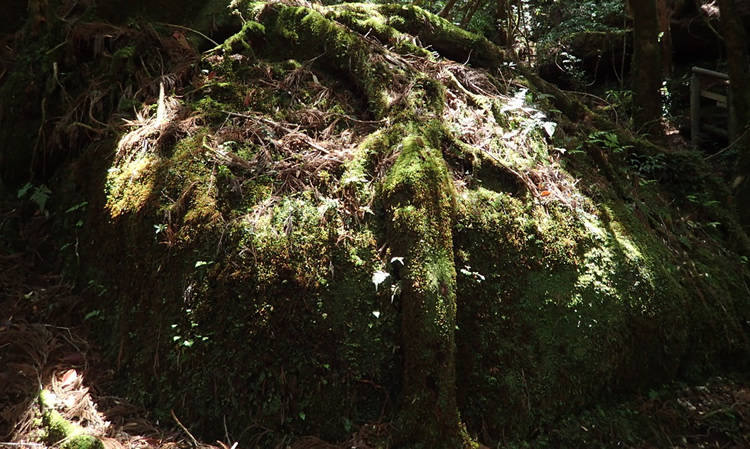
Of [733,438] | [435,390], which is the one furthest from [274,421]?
[733,438]

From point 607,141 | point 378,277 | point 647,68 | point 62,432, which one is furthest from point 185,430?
point 647,68

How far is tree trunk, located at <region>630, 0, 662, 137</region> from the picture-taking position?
5781 millimetres

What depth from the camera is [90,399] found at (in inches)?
121

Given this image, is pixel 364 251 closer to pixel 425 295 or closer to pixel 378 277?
pixel 378 277

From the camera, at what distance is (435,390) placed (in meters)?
2.94

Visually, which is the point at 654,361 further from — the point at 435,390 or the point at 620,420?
the point at 435,390

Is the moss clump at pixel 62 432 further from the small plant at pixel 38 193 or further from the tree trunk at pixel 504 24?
the tree trunk at pixel 504 24

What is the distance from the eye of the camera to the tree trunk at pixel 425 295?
9.53 feet

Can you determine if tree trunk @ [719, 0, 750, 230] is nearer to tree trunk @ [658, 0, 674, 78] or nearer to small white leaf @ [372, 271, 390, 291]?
tree trunk @ [658, 0, 674, 78]

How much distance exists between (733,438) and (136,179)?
15.8 feet

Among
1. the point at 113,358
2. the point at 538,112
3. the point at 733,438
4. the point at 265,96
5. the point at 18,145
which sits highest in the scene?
the point at 538,112

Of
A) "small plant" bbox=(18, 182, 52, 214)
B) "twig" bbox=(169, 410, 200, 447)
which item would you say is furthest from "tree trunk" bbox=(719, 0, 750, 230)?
"small plant" bbox=(18, 182, 52, 214)

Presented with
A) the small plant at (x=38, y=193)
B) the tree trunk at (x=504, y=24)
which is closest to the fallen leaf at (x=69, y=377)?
the small plant at (x=38, y=193)

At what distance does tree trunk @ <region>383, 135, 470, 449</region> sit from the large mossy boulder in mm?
13
